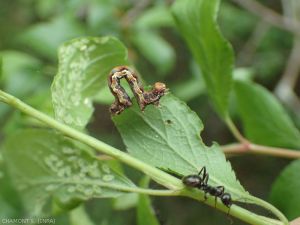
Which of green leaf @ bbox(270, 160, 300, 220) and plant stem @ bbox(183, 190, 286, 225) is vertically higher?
green leaf @ bbox(270, 160, 300, 220)

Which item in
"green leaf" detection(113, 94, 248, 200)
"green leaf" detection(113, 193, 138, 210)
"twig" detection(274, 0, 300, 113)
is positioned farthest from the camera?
"twig" detection(274, 0, 300, 113)

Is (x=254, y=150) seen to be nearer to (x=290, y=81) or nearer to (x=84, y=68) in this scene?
(x=84, y=68)

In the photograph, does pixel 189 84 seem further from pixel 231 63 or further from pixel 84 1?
pixel 231 63

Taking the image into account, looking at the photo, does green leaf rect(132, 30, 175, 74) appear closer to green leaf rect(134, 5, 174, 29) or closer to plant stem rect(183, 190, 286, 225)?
green leaf rect(134, 5, 174, 29)

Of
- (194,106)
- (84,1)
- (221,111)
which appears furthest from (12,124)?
(194,106)

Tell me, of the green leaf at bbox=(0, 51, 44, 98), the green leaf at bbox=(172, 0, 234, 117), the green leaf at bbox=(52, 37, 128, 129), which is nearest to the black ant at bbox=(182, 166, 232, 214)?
the green leaf at bbox=(52, 37, 128, 129)

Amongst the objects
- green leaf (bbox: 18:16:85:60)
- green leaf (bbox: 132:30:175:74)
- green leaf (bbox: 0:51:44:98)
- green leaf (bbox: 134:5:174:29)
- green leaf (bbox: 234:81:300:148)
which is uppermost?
green leaf (bbox: 134:5:174:29)
